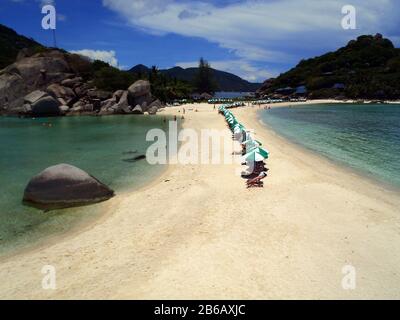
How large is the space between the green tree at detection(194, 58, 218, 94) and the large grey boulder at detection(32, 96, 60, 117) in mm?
67485

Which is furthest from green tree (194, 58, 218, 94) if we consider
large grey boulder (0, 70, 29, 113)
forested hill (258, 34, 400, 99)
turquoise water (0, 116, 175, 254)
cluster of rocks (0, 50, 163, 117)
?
turquoise water (0, 116, 175, 254)

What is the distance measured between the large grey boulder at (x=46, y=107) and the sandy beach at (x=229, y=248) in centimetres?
5747

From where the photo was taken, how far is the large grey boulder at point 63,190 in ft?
49.1

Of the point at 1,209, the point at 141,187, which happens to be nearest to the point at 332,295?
the point at 141,187

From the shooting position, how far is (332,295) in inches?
302

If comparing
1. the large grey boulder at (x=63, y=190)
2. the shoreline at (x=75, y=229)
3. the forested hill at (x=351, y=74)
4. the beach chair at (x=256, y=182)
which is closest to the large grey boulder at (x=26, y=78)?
the large grey boulder at (x=63, y=190)

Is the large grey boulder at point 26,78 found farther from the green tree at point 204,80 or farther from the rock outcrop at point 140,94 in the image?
the green tree at point 204,80

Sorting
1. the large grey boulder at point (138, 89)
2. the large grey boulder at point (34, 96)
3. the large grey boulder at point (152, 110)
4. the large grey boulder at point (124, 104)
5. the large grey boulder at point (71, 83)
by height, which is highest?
the large grey boulder at point (71, 83)

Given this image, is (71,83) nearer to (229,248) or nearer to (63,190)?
(63,190)

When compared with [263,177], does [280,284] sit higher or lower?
lower

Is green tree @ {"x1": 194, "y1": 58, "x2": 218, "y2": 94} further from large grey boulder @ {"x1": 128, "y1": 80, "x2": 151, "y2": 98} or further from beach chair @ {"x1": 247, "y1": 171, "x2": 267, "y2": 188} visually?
beach chair @ {"x1": 247, "y1": 171, "x2": 267, "y2": 188}

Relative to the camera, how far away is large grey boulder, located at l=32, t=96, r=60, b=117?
65.1 m
